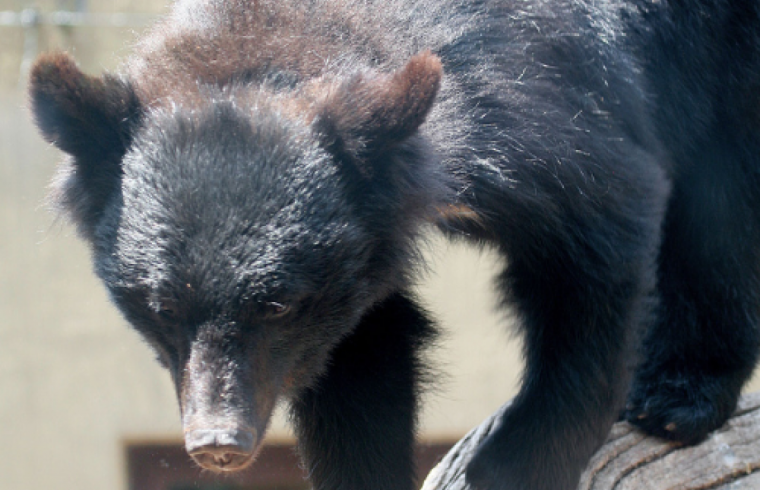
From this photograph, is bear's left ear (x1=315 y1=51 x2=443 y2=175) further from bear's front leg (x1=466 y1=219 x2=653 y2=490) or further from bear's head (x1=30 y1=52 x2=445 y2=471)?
bear's front leg (x1=466 y1=219 x2=653 y2=490)

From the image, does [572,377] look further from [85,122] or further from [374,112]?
[85,122]

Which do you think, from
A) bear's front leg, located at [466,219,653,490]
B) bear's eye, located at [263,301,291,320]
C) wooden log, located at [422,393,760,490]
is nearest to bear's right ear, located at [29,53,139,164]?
bear's eye, located at [263,301,291,320]

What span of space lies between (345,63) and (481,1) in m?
0.55

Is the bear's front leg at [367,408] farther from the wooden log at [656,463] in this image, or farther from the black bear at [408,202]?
the wooden log at [656,463]

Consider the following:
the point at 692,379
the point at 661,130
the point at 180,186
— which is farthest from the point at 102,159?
the point at 692,379

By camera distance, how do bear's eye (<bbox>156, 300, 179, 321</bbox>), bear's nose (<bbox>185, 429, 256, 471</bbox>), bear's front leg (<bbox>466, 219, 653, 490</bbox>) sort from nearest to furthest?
bear's nose (<bbox>185, 429, 256, 471</bbox>) < bear's eye (<bbox>156, 300, 179, 321</bbox>) < bear's front leg (<bbox>466, 219, 653, 490</bbox>)

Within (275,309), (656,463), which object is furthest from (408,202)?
(656,463)

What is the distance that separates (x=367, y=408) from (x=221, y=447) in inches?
48.3

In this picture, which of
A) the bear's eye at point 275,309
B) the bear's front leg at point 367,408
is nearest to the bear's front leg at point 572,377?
the bear's front leg at point 367,408

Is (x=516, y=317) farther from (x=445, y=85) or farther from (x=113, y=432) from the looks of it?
(x=113, y=432)

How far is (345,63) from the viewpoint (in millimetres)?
Answer: 2586

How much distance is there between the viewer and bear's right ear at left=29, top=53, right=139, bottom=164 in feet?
7.61

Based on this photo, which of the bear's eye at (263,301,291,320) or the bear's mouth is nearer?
the bear's mouth

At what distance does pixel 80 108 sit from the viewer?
7.80ft
